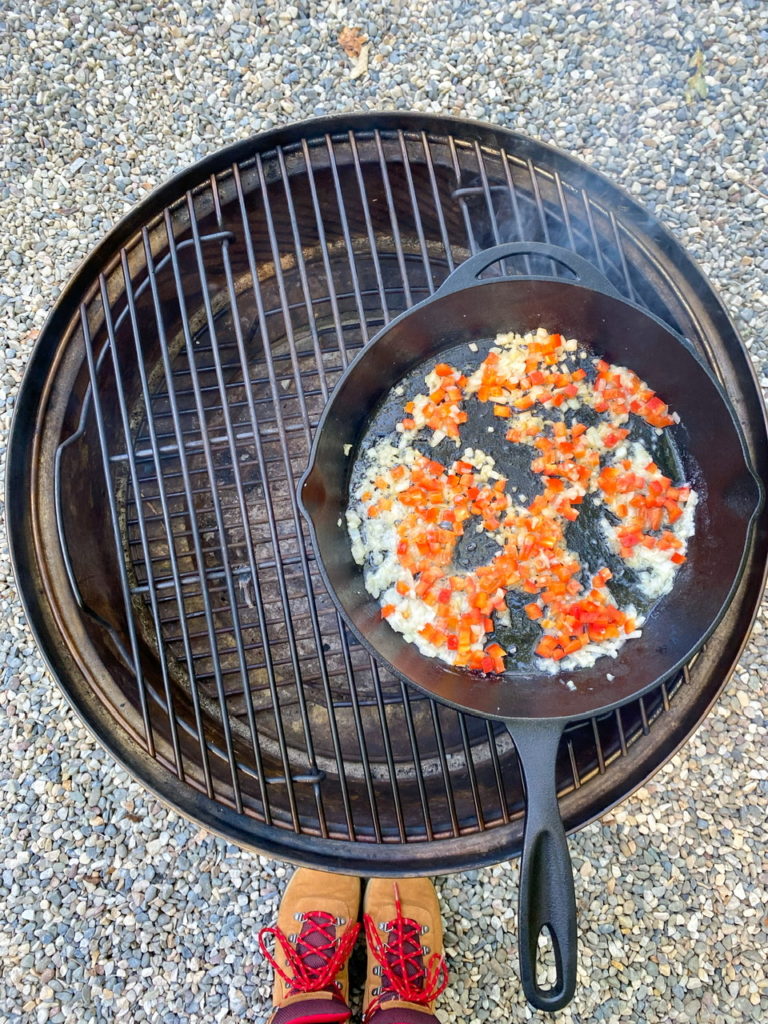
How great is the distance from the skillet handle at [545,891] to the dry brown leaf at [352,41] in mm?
2709

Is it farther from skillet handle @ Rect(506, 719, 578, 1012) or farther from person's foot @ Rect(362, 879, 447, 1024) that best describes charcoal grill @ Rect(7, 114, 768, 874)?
person's foot @ Rect(362, 879, 447, 1024)

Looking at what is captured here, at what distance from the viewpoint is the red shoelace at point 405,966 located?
2395mm

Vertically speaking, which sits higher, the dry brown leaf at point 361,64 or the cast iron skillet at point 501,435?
the dry brown leaf at point 361,64

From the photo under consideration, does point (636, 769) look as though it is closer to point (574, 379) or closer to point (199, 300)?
point (574, 379)

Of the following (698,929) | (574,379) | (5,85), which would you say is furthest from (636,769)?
(5,85)

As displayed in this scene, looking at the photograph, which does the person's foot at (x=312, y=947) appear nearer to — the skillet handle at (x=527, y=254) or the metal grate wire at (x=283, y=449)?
the metal grate wire at (x=283, y=449)

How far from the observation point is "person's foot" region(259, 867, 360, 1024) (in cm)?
236

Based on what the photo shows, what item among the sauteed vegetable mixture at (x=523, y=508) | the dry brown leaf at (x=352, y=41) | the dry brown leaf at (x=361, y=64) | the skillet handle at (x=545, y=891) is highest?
the dry brown leaf at (x=352, y=41)

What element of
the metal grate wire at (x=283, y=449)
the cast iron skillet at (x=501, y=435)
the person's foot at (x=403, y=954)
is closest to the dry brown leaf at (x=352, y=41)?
the metal grate wire at (x=283, y=449)

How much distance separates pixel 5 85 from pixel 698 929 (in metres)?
4.16

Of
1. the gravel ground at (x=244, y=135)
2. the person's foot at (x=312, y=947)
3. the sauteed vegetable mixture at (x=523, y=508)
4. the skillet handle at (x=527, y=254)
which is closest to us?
the skillet handle at (x=527, y=254)

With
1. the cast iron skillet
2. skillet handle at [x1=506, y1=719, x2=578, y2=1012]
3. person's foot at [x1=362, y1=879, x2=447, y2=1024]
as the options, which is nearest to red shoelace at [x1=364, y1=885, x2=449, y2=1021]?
person's foot at [x1=362, y1=879, x2=447, y2=1024]

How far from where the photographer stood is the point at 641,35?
2.77 metres

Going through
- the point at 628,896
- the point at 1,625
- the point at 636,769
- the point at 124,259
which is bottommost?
the point at 628,896
